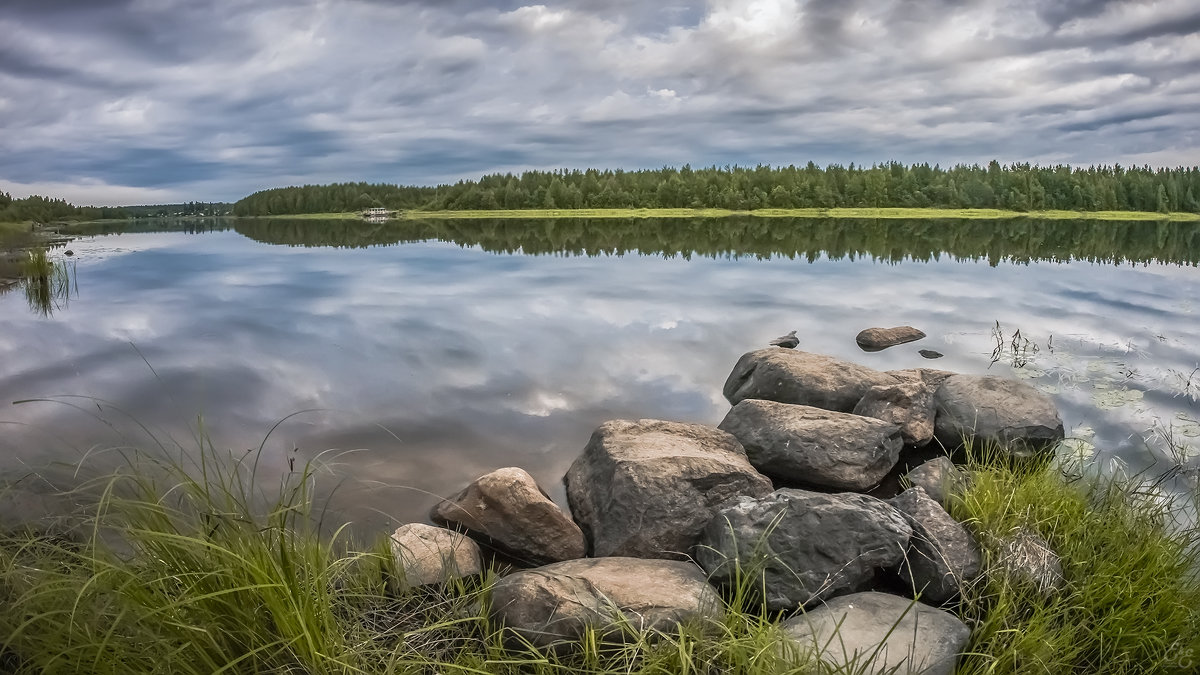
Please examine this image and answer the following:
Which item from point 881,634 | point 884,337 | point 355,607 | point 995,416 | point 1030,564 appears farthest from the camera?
point 884,337

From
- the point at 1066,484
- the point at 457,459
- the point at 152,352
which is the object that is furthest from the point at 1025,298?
the point at 152,352

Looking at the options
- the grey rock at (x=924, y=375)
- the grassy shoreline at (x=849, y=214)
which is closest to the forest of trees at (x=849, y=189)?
the grassy shoreline at (x=849, y=214)

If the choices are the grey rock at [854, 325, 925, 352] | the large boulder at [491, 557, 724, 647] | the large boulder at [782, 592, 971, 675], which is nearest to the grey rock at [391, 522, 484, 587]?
the large boulder at [491, 557, 724, 647]

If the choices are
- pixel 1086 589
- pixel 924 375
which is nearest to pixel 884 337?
pixel 924 375

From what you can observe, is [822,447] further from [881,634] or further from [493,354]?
[493,354]

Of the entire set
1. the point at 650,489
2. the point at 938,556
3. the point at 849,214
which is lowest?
the point at 938,556

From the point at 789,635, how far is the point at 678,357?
26.7ft

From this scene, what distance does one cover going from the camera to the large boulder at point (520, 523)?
18.1 ft

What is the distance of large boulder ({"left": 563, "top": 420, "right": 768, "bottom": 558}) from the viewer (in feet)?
17.9

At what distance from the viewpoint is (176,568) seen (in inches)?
133

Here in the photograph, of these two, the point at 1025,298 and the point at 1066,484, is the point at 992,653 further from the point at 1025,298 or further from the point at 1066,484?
the point at 1025,298

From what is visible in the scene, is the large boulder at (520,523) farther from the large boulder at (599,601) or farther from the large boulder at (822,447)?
the large boulder at (822,447)

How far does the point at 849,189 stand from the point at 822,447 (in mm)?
106964

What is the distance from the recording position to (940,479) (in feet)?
20.1
